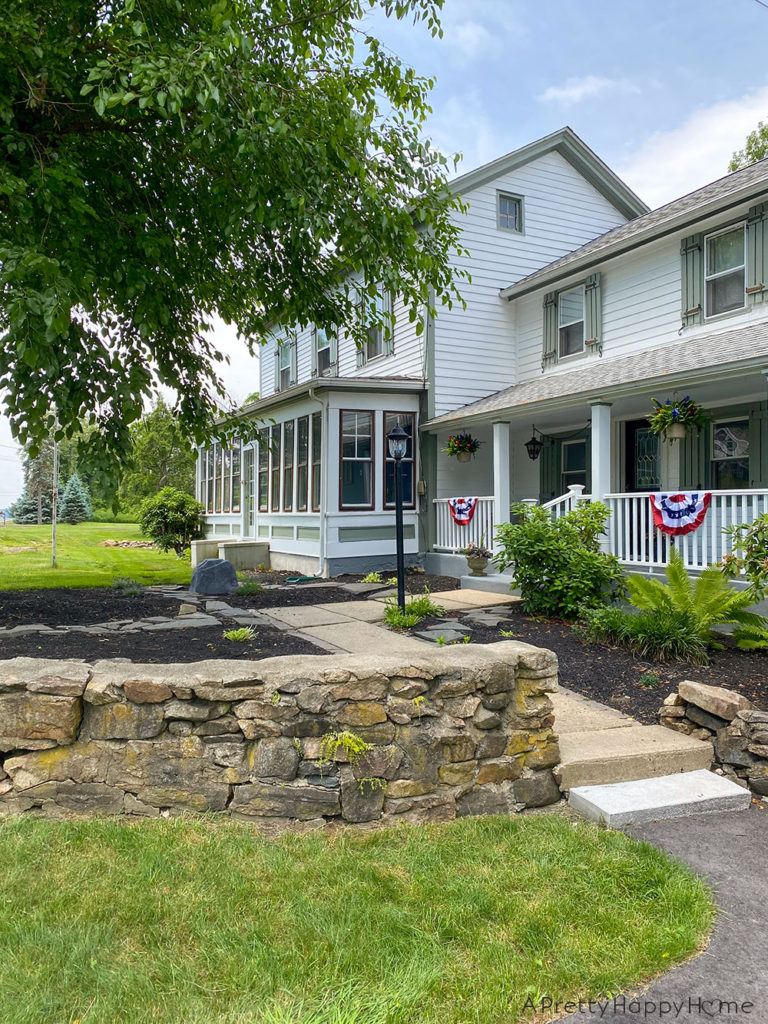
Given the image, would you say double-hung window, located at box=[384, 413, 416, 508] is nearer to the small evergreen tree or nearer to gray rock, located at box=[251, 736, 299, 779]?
gray rock, located at box=[251, 736, 299, 779]

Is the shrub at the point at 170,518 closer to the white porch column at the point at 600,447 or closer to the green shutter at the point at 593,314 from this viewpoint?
Result: the green shutter at the point at 593,314

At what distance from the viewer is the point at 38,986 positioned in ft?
6.00

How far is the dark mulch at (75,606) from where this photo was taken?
660 centimetres

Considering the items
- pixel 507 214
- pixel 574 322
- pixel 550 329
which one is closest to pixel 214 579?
pixel 550 329

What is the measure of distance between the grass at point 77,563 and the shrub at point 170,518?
559 mm

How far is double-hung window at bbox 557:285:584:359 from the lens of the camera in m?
11.6

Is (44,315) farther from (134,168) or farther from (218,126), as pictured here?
(134,168)

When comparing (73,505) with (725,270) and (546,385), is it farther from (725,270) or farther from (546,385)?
(725,270)

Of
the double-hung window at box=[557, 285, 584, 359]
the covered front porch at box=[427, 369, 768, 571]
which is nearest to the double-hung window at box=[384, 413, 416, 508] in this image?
the covered front porch at box=[427, 369, 768, 571]

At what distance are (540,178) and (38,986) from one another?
1441 centimetres

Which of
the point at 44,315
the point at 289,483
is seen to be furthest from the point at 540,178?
the point at 44,315

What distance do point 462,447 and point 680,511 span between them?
4.57 metres

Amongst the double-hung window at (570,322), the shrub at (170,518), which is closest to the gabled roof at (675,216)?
the double-hung window at (570,322)

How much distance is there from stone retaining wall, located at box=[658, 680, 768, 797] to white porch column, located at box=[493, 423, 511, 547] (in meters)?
6.26
